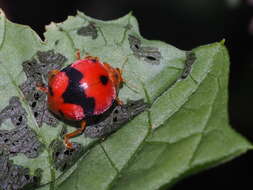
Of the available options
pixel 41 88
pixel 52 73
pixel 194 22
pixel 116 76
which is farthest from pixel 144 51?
pixel 194 22

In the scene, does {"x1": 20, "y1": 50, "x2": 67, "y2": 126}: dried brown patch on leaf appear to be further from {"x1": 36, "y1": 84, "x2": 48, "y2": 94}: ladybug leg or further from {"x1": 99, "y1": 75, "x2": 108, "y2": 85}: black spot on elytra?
{"x1": 99, "y1": 75, "x2": 108, "y2": 85}: black spot on elytra

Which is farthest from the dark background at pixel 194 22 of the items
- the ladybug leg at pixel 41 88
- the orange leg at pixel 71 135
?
the orange leg at pixel 71 135

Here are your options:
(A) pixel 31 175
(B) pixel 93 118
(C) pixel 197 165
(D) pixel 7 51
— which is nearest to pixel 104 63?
(B) pixel 93 118

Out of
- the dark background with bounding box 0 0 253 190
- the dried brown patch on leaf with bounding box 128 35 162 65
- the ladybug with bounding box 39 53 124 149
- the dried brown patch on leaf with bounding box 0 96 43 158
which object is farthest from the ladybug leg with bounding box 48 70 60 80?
the dark background with bounding box 0 0 253 190

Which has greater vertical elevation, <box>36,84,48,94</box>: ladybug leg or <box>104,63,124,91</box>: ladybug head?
<box>104,63,124,91</box>: ladybug head

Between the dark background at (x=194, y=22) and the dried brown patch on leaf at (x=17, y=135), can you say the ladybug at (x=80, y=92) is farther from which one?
the dark background at (x=194, y=22)

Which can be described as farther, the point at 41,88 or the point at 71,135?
the point at 41,88

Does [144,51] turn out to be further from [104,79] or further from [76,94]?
[76,94]
